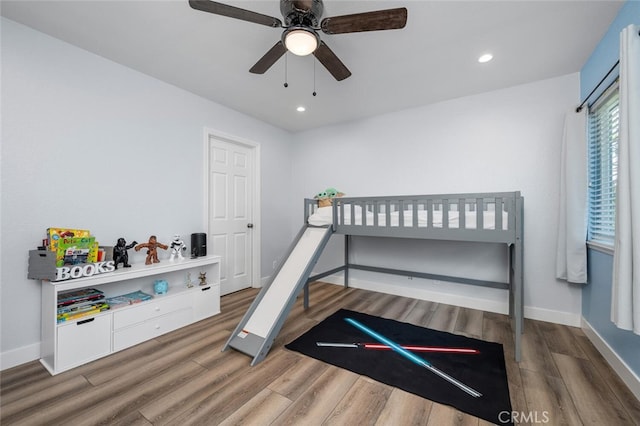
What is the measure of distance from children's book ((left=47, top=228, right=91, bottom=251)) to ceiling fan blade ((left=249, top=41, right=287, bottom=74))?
6.29 ft

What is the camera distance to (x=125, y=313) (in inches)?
83.9

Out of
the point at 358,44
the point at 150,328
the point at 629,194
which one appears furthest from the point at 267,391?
the point at 358,44

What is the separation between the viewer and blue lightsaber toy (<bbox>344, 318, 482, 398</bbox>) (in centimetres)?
160

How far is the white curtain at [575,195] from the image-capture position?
2271 mm

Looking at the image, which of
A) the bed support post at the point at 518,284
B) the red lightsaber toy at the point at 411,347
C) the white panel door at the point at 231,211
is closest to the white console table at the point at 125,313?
the white panel door at the point at 231,211

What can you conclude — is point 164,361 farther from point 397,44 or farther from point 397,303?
point 397,44

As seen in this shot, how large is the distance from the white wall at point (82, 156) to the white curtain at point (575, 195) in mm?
3782

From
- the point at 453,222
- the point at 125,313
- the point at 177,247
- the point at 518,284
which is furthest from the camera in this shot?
the point at 177,247

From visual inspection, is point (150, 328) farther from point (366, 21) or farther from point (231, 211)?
point (366, 21)

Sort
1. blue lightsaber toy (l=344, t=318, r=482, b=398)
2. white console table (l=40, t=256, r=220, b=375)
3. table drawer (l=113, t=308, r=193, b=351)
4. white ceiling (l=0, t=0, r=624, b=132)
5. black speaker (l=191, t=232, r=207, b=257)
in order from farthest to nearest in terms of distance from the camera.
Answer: black speaker (l=191, t=232, r=207, b=257) → table drawer (l=113, t=308, r=193, b=351) → white console table (l=40, t=256, r=220, b=375) → white ceiling (l=0, t=0, r=624, b=132) → blue lightsaber toy (l=344, t=318, r=482, b=398)

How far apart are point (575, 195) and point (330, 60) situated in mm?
2460

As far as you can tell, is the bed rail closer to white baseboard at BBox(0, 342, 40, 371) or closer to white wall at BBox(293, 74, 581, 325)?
white wall at BBox(293, 74, 581, 325)

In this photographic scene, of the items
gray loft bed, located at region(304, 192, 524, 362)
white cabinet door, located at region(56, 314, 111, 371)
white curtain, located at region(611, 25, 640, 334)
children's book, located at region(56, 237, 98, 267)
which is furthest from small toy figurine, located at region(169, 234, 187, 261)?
white curtain, located at region(611, 25, 640, 334)

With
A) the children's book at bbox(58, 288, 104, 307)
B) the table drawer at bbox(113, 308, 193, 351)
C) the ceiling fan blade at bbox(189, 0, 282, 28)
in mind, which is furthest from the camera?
the table drawer at bbox(113, 308, 193, 351)
